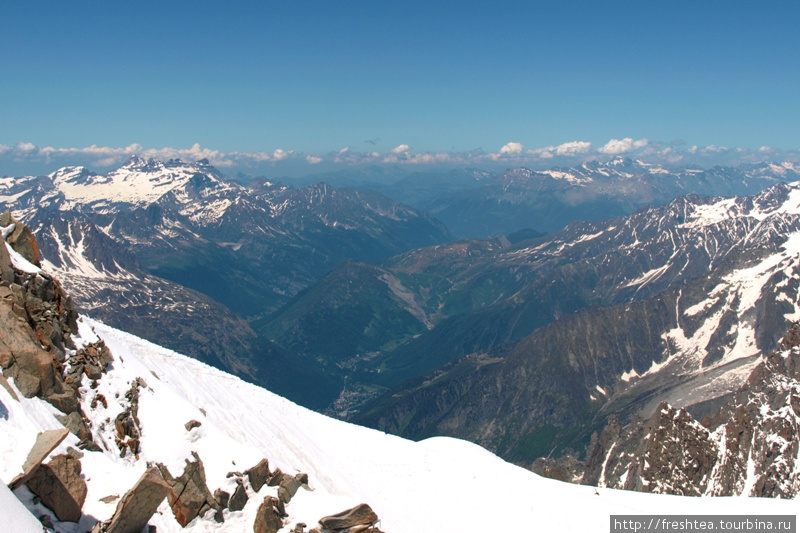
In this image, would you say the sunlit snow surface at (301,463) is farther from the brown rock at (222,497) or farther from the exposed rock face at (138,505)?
the exposed rock face at (138,505)

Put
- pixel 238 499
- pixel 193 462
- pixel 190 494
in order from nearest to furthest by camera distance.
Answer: pixel 190 494 → pixel 238 499 → pixel 193 462

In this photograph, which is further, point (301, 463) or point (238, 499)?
point (301, 463)

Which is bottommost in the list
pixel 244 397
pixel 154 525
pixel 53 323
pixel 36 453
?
pixel 244 397

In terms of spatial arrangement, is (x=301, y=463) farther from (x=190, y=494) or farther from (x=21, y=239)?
(x=21, y=239)

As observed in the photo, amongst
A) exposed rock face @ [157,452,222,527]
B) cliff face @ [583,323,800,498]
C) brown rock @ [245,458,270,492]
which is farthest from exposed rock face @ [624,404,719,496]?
exposed rock face @ [157,452,222,527]

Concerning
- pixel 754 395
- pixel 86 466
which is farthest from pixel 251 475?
pixel 754 395

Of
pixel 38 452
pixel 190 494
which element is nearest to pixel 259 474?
pixel 190 494

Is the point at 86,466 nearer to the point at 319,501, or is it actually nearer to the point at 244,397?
the point at 319,501
